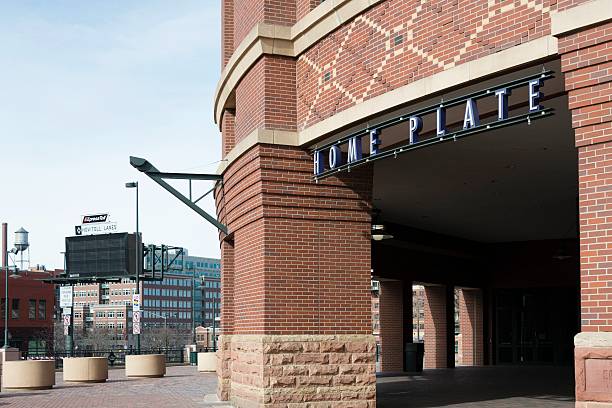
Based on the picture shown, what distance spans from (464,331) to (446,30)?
28.1 metres

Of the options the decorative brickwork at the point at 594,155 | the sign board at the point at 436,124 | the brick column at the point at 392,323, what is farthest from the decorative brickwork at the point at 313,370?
the brick column at the point at 392,323

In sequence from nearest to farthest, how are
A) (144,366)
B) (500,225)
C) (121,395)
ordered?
1. (121,395)
2. (500,225)
3. (144,366)

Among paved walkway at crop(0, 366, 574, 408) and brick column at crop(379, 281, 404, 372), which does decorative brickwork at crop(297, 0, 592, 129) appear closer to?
paved walkway at crop(0, 366, 574, 408)

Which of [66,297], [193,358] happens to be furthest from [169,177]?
[66,297]

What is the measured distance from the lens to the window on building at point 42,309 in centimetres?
9775

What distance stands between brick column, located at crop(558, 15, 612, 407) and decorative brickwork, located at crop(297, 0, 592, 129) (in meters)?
0.84

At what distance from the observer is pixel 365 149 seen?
16.9 meters

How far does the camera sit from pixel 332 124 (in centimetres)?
1544

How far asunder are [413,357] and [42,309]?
7300 cm

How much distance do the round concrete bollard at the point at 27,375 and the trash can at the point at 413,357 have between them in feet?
43.3

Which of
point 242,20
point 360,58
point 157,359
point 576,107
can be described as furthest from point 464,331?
point 576,107

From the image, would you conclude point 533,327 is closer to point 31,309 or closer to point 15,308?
point 15,308

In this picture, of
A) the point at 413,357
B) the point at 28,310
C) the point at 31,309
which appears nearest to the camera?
the point at 413,357

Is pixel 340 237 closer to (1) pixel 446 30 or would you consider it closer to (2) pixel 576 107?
(1) pixel 446 30
